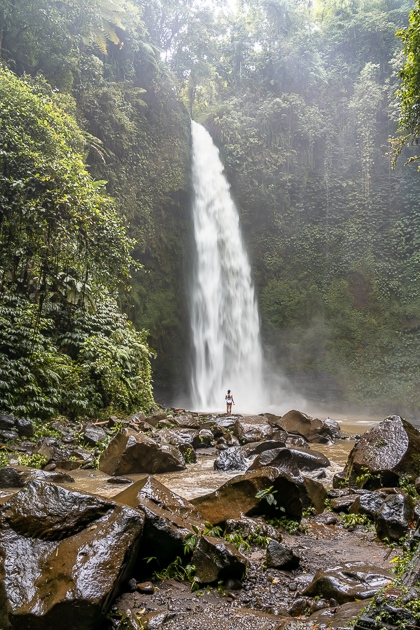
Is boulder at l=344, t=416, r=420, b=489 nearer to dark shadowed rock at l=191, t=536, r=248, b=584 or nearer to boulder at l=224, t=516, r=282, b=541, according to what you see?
boulder at l=224, t=516, r=282, b=541

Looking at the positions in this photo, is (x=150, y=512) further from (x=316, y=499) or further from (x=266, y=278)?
(x=266, y=278)

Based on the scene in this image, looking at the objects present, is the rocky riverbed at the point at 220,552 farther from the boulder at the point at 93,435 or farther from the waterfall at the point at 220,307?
the waterfall at the point at 220,307

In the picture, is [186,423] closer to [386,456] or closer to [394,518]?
[386,456]

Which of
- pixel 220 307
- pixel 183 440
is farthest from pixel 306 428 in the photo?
pixel 220 307

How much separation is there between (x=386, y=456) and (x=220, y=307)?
51.5 ft

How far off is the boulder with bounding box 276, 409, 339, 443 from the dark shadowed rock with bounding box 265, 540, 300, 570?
7.10 meters

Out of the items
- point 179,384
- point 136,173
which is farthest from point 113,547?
point 136,173

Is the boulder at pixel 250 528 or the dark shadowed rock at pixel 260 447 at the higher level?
the dark shadowed rock at pixel 260 447

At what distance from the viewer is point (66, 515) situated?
8.38ft

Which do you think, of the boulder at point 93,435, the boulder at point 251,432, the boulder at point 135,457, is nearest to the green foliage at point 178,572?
the boulder at point 135,457

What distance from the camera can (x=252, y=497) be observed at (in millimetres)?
3828

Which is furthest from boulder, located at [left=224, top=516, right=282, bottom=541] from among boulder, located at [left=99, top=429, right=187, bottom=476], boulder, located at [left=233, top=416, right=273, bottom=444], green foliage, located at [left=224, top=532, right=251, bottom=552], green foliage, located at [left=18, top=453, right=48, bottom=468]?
boulder, located at [left=233, top=416, right=273, bottom=444]

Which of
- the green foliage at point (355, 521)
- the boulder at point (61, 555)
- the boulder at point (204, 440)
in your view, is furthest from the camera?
the boulder at point (204, 440)

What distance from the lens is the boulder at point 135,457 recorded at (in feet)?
19.3
